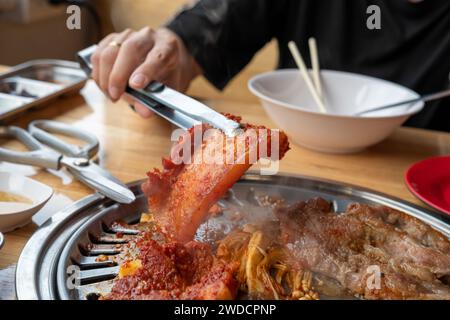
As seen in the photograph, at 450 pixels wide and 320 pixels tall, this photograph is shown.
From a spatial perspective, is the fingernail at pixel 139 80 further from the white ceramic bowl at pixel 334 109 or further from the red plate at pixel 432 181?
the red plate at pixel 432 181

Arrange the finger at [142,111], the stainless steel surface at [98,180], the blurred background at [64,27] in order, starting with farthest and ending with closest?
the blurred background at [64,27], the finger at [142,111], the stainless steel surface at [98,180]

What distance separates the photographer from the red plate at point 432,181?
1301 millimetres

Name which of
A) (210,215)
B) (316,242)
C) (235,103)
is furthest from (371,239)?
(235,103)

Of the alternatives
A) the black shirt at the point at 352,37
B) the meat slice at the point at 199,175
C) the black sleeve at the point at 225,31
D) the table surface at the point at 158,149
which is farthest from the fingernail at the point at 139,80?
the black shirt at the point at 352,37

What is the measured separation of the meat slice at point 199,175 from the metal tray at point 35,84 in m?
0.79

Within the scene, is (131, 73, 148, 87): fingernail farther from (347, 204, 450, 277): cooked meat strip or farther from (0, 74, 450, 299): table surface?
(347, 204, 450, 277): cooked meat strip

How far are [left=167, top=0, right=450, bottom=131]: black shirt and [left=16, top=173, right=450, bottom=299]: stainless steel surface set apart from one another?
0.99 m

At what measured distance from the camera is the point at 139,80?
1402 mm

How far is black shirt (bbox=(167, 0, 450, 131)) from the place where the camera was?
226 cm

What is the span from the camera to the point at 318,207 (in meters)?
1.14

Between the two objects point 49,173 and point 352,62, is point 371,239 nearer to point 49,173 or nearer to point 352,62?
point 49,173

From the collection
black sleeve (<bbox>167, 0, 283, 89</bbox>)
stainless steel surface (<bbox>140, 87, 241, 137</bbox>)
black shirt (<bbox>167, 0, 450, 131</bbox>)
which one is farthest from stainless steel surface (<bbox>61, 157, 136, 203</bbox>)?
black shirt (<bbox>167, 0, 450, 131</bbox>)

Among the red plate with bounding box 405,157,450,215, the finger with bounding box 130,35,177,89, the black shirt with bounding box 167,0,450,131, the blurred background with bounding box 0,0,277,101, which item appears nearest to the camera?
the red plate with bounding box 405,157,450,215

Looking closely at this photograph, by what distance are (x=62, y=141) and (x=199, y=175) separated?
2.03ft
